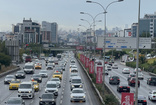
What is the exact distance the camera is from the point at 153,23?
188m

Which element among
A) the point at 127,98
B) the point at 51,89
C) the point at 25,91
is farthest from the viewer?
the point at 51,89

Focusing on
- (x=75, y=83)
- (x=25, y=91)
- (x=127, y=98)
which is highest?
(x=127, y=98)

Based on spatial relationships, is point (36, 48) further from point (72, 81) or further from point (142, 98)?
point (142, 98)

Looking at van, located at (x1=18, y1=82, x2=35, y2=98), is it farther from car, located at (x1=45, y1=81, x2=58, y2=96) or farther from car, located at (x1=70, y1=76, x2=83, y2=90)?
car, located at (x1=70, y1=76, x2=83, y2=90)

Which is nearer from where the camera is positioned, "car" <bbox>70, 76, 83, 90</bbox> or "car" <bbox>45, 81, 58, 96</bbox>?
"car" <bbox>45, 81, 58, 96</bbox>

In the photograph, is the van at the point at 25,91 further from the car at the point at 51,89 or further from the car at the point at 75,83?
the car at the point at 75,83

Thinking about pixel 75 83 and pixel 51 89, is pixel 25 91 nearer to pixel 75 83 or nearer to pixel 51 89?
pixel 51 89

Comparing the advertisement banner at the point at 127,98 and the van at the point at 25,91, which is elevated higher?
the advertisement banner at the point at 127,98

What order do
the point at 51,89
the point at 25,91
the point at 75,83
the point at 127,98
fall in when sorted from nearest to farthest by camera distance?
the point at 127,98
the point at 25,91
the point at 51,89
the point at 75,83

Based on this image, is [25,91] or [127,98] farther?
[25,91]

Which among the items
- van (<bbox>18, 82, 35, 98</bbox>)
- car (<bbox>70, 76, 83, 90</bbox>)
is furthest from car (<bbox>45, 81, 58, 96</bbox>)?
car (<bbox>70, 76, 83, 90</bbox>)

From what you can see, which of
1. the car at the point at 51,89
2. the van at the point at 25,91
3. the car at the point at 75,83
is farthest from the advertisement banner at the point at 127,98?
the car at the point at 75,83

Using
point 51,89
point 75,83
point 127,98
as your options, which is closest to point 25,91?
point 51,89

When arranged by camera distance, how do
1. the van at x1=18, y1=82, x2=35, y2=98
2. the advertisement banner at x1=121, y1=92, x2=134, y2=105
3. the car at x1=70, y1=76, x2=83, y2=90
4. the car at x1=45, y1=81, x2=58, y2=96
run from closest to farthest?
1. the advertisement banner at x1=121, y1=92, x2=134, y2=105
2. the van at x1=18, y1=82, x2=35, y2=98
3. the car at x1=45, y1=81, x2=58, y2=96
4. the car at x1=70, y1=76, x2=83, y2=90
